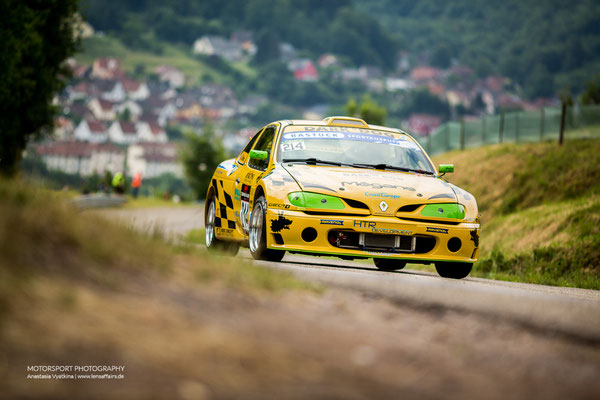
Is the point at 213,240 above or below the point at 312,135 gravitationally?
below

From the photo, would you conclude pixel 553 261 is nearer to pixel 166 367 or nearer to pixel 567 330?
pixel 567 330

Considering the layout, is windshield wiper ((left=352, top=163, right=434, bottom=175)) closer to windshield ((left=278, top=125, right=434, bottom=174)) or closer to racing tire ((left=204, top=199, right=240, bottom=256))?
windshield ((left=278, top=125, right=434, bottom=174))

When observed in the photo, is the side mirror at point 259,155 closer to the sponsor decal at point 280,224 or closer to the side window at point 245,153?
the sponsor decal at point 280,224

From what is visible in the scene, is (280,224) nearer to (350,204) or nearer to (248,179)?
(350,204)

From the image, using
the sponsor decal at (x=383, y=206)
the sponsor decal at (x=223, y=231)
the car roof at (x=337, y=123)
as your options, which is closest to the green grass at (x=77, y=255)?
the sponsor decal at (x=383, y=206)

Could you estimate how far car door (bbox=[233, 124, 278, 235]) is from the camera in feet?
34.7

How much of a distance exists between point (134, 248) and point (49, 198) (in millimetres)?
616

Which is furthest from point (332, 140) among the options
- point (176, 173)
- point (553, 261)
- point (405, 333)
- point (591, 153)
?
point (176, 173)

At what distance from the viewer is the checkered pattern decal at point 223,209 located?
11.5 m

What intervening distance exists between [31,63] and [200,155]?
59.1 m

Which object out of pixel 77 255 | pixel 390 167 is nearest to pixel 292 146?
pixel 390 167

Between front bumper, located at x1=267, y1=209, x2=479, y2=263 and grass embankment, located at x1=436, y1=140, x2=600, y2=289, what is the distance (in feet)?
8.81

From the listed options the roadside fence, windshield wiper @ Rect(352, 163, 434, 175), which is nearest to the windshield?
windshield wiper @ Rect(352, 163, 434, 175)

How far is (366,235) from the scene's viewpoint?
32.0 feet
